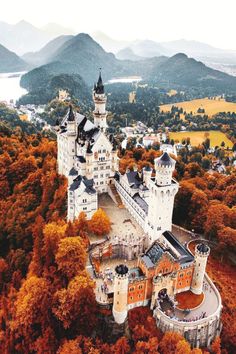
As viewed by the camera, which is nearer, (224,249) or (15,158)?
(224,249)

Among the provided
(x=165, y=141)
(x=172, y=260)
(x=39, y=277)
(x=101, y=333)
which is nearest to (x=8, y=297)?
(x=39, y=277)

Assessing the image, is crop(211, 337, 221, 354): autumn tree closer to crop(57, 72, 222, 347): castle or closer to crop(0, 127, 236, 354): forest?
crop(0, 127, 236, 354): forest

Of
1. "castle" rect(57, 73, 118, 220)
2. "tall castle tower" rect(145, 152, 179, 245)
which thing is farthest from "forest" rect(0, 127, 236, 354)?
"tall castle tower" rect(145, 152, 179, 245)

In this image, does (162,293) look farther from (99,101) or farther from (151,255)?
(99,101)

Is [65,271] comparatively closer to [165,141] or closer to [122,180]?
[122,180]

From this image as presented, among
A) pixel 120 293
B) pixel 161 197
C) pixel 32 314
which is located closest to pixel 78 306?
pixel 120 293

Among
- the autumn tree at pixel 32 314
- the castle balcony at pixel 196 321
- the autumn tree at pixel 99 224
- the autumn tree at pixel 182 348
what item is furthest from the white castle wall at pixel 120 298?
the autumn tree at pixel 99 224
